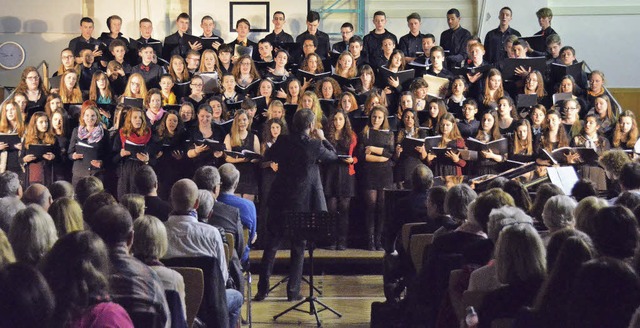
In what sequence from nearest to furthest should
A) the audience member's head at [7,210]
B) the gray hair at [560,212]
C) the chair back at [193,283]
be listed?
the chair back at [193,283]
the gray hair at [560,212]
the audience member's head at [7,210]

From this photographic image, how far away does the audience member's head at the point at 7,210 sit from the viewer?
5.15m

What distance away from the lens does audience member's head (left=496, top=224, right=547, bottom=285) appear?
357cm

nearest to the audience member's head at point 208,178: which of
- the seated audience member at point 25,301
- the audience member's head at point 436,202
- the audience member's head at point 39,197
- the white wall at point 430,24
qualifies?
the audience member's head at point 39,197

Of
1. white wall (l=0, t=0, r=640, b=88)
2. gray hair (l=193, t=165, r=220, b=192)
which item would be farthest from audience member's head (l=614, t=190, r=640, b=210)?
white wall (l=0, t=0, r=640, b=88)

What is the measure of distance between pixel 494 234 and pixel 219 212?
2090mm

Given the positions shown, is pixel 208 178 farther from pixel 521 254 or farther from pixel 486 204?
pixel 521 254

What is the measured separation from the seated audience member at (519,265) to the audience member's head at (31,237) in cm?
161

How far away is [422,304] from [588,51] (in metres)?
8.93

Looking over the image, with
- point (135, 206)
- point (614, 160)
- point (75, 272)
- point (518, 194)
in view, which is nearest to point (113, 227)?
point (75, 272)

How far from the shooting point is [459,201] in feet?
17.1

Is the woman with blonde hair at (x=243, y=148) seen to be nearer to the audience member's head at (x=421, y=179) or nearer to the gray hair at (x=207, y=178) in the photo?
the audience member's head at (x=421, y=179)

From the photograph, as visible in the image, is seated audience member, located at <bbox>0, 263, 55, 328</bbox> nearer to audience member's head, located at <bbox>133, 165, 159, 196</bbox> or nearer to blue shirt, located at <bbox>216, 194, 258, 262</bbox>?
audience member's head, located at <bbox>133, 165, 159, 196</bbox>

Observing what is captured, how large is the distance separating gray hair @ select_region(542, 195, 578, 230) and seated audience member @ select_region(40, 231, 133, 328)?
216cm

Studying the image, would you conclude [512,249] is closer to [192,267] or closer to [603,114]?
[192,267]
